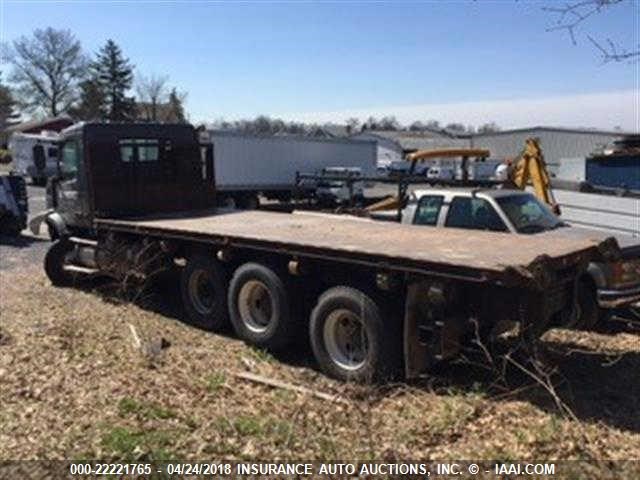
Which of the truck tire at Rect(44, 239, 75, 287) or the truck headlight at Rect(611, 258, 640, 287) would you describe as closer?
the truck headlight at Rect(611, 258, 640, 287)

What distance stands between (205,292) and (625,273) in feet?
17.1

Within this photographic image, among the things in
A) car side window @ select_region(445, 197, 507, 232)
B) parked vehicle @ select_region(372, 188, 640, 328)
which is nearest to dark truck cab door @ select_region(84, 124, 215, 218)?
parked vehicle @ select_region(372, 188, 640, 328)

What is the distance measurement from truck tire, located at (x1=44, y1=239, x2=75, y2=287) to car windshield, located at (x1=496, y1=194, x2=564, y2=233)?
7.27 meters

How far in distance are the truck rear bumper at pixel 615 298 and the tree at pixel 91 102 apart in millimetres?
88535

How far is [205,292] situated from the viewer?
33.8ft

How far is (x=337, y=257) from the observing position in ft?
25.3

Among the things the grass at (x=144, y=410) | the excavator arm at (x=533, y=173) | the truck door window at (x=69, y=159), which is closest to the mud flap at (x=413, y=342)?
the grass at (x=144, y=410)

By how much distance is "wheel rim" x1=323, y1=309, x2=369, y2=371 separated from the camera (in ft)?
25.3

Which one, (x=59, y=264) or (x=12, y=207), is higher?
(x=12, y=207)

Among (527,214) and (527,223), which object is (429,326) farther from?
(527,214)

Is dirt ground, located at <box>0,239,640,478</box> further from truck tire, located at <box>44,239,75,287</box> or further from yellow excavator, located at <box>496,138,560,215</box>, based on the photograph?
yellow excavator, located at <box>496,138,560,215</box>

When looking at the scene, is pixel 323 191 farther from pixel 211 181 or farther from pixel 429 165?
pixel 429 165

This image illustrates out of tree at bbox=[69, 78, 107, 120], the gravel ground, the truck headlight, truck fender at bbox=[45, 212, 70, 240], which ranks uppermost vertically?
tree at bbox=[69, 78, 107, 120]

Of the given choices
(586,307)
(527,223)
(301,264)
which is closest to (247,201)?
(527,223)
